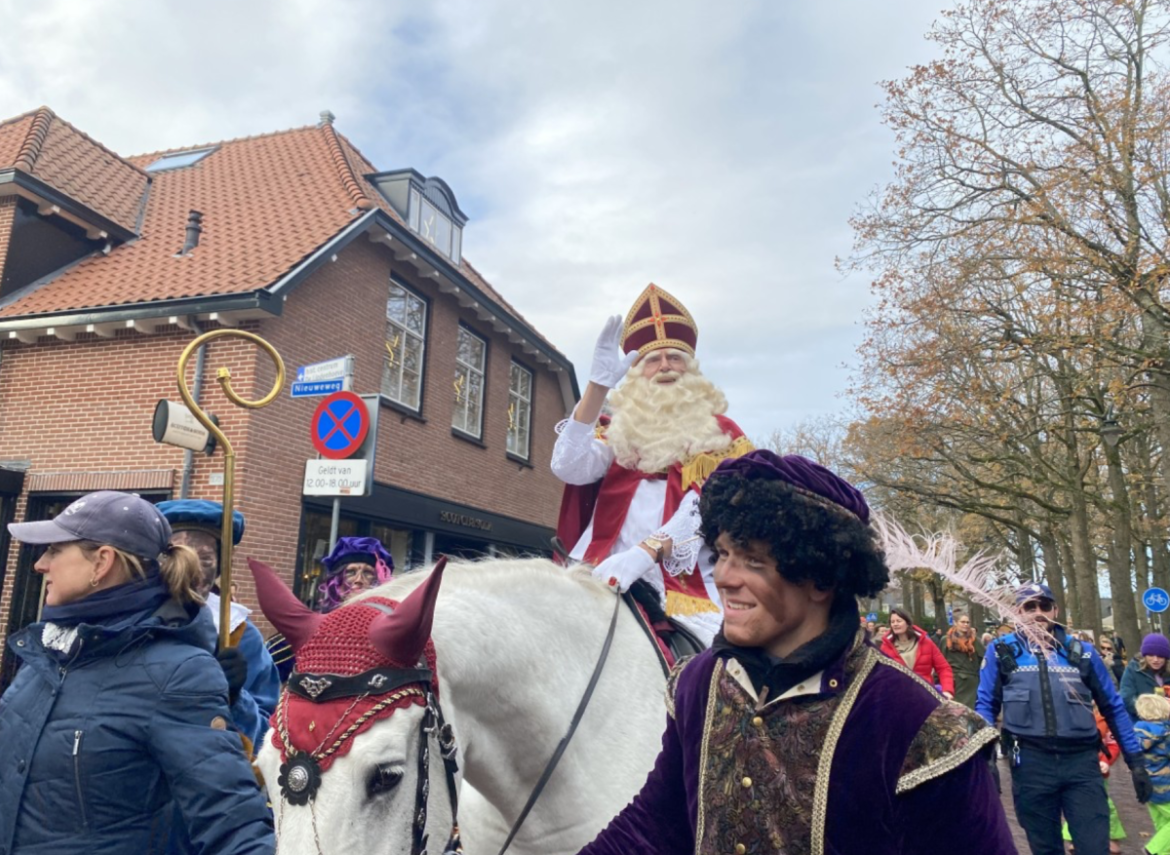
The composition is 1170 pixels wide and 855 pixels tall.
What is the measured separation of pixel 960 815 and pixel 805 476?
0.64 m

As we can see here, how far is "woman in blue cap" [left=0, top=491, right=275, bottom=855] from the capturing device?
2.20m

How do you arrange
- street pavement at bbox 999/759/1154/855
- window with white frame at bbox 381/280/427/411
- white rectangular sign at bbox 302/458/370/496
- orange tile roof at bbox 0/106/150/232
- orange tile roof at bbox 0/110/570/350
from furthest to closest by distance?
window with white frame at bbox 381/280/427/411, orange tile roof at bbox 0/106/150/232, orange tile roof at bbox 0/110/570/350, street pavement at bbox 999/759/1154/855, white rectangular sign at bbox 302/458/370/496

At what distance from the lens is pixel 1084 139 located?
13.0 meters

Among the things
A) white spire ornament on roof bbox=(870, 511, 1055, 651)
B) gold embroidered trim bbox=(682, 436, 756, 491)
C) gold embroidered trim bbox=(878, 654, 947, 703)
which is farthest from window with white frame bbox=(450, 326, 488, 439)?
gold embroidered trim bbox=(878, 654, 947, 703)

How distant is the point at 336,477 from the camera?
6.61 meters

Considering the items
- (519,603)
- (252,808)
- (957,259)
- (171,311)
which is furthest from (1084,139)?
(252,808)

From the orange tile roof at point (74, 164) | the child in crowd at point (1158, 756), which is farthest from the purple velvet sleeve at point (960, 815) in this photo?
the orange tile roof at point (74, 164)

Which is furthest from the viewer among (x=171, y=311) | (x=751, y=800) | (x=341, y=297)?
(x=341, y=297)

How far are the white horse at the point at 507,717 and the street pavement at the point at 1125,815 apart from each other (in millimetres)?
4694

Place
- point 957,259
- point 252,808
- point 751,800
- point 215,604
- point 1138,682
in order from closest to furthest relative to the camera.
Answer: point 751,800, point 252,808, point 215,604, point 1138,682, point 957,259

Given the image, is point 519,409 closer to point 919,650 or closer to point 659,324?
point 919,650

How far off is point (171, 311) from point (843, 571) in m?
10.5

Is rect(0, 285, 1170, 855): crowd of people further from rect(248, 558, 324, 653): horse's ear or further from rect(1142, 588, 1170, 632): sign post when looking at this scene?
rect(1142, 588, 1170, 632): sign post

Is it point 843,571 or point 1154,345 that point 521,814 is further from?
point 1154,345
